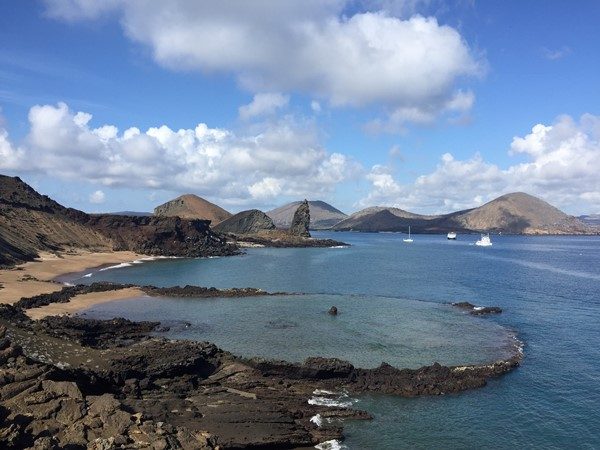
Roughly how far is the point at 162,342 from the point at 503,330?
3194cm

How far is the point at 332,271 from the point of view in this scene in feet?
315

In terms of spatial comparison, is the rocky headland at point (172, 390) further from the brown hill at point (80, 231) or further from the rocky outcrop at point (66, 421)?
the brown hill at point (80, 231)

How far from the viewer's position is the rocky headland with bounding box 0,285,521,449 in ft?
58.7

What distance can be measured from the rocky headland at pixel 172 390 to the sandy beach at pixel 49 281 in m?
13.6

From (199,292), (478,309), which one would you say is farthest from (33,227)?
(478,309)

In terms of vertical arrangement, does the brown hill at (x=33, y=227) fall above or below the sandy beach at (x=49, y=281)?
above

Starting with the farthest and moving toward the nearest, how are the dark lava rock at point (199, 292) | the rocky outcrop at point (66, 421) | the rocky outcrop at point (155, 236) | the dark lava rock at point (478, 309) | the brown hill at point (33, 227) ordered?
1. the rocky outcrop at point (155, 236)
2. the brown hill at point (33, 227)
3. the dark lava rock at point (199, 292)
4. the dark lava rock at point (478, 309)
5. the rocky outcrop at point (66, 421)

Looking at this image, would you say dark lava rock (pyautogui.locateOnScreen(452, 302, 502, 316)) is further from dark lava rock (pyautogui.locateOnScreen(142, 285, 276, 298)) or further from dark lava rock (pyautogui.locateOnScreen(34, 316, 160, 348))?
dark lava rock (pyautogui.locateOnScreen(34, 316, 160, 348))

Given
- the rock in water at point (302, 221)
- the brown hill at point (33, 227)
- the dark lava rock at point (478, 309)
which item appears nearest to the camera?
the dark lava rock at point (478, 309)

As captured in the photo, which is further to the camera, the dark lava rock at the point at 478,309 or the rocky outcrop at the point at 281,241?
the rocky outcrop at the point at 281,241

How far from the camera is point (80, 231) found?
118000 mm

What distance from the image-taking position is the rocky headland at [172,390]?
17.9 metres

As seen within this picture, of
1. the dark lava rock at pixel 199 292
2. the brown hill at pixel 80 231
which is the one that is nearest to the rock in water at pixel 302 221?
the brown hill at pixel 80 231

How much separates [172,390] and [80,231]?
339 feet
